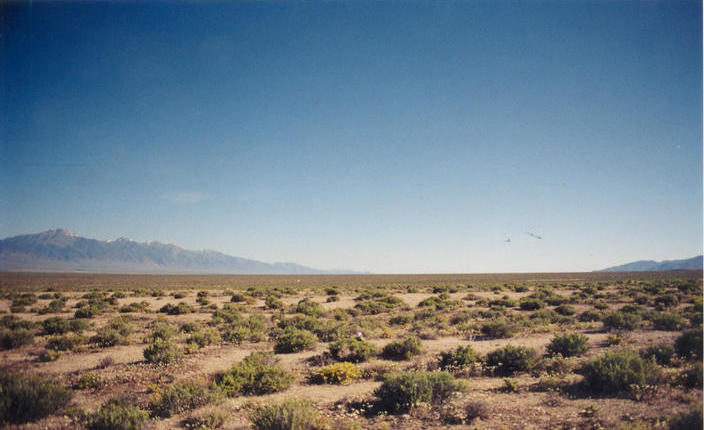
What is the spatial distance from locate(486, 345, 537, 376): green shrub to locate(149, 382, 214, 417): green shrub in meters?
8.48

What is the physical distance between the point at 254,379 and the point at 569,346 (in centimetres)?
1067

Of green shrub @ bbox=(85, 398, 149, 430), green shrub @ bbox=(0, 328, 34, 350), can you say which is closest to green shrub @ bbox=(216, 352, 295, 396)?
green shrub @ bbox=(85, 398, 149, 430)

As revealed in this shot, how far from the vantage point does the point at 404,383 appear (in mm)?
7664

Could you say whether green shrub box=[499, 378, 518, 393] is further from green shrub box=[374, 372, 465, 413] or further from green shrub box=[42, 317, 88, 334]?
green shrub box=[42, 317, 88, 334]

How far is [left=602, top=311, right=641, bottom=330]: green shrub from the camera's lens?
1568 cm

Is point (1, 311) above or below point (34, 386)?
below

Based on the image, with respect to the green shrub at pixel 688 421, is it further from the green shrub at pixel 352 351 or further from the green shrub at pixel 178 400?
the green shrub at pixel 178 400

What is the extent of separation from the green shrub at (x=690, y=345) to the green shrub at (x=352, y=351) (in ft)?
32.4

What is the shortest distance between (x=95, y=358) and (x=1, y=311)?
19.7 meters

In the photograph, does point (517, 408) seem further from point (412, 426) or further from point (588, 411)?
point (412, 426)

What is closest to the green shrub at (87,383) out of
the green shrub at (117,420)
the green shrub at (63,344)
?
the green shrub at (117,420)

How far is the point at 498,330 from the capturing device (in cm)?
1540

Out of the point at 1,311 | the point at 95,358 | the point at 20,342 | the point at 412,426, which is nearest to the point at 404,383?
the point at 412,426

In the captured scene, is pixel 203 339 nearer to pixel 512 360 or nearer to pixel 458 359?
pixel 458 359
